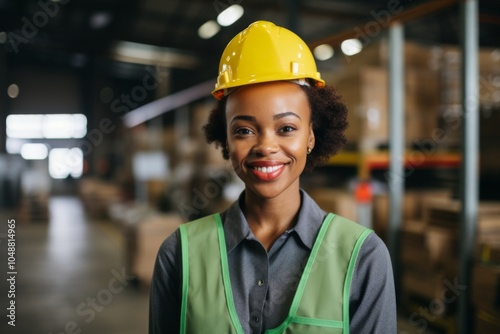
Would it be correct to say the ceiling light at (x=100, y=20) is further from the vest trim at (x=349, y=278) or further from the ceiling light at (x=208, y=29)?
the vest trim at (x=349, y=278)

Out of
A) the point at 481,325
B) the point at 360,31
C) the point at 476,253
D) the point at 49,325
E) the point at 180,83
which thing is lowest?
the point at 49,325

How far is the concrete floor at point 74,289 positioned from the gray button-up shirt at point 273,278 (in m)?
1.04

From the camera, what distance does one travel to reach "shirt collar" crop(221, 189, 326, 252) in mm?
1306

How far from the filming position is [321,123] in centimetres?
148

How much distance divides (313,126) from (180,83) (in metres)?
10.3

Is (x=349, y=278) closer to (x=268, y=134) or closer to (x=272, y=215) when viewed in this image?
(x=272, y=215)

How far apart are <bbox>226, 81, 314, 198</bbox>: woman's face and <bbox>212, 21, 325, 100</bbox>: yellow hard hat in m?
0.03

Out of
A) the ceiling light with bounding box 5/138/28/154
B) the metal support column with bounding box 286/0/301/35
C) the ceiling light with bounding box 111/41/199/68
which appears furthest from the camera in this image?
the ceiling light with bounding box 111/41/199/68

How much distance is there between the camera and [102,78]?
19.2 m

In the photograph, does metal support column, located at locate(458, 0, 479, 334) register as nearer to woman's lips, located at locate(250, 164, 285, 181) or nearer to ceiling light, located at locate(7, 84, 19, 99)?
woman's lips, located at locate(250, 164, 285, 181)

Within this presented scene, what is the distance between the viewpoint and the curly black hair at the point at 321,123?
1.40 metres

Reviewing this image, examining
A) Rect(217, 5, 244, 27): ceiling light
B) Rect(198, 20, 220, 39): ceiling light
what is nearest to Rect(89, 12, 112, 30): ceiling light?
Rect(198, 20, 220, 39): ceiling light

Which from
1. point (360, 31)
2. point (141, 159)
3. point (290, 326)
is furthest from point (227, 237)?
point (141, 159)

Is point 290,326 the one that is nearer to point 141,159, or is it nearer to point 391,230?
point 391,230
